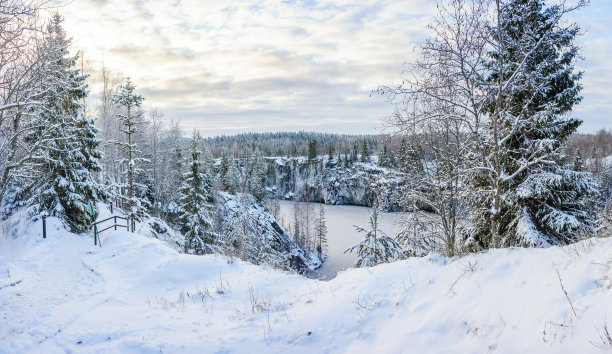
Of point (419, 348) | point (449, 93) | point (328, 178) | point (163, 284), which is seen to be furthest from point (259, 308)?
point (328, 178)

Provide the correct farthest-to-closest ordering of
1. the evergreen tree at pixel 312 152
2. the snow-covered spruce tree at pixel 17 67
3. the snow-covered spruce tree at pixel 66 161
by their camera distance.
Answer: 1. the evergreen tree at pixel 312 152
2. the snow-covered spruce tree at pixel 66 161
3. the snow-covered spruce tree at pixel 17 67

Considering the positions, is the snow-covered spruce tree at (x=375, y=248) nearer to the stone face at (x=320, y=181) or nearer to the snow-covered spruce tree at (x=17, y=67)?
the snow-covered spruce tree at (x=17, y=67)

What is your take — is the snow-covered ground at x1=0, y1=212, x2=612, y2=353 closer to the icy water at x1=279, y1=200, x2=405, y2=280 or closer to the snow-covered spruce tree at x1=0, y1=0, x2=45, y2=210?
the snow-covered spruce tree at x1=0, y1=0, x2=45, y2=210

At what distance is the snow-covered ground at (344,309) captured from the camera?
3.71 meters

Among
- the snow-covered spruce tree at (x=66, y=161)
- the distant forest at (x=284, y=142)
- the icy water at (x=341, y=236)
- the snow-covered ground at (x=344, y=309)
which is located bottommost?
the icy water at (x=341, y=236)

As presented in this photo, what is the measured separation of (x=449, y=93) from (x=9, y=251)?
51.0ft

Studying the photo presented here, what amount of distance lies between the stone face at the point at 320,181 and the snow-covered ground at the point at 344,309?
244 ft

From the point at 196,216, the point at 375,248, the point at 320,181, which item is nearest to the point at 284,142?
the point at 320,181

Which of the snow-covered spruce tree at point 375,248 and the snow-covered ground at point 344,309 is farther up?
the snow-covered ground at point 344,309

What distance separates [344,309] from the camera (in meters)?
5.55

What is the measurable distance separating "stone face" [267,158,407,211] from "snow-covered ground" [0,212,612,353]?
74292 millimetres

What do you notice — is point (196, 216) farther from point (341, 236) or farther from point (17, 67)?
point (341, 236)

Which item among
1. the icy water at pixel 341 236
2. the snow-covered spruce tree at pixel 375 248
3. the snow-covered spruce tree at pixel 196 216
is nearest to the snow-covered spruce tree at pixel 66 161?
the snow-covered spruce tree at pixel 196 216

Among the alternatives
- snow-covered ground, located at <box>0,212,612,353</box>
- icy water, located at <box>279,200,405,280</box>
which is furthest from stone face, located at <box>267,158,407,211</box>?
snow-covered ground, located at <box>0,212,612,353</box>
